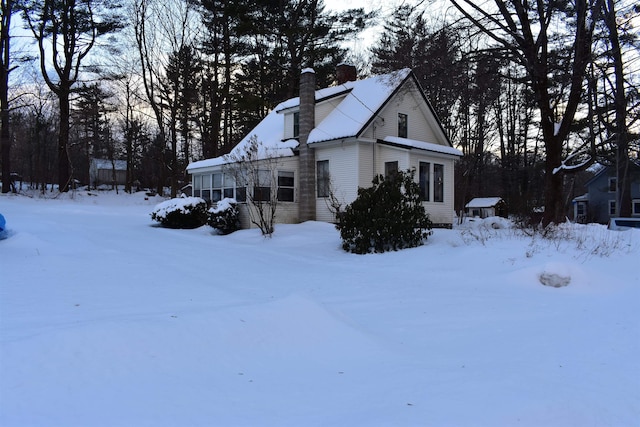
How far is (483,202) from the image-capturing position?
41875 millimetres

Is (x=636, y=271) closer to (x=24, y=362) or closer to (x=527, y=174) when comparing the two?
(x=24, y=362)

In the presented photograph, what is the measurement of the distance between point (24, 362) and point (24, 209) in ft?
63.9

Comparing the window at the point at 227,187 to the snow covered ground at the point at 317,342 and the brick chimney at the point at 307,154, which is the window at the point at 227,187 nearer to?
the brick chimney at the point at 307,154

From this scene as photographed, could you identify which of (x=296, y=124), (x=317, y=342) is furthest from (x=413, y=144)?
(x=317, y=342)

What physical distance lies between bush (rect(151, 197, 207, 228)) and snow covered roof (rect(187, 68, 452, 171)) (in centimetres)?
235

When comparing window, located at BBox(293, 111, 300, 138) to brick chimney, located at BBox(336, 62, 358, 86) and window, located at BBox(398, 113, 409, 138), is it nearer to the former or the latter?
brick chimney, located at BBox(336, 62, 358, 86)

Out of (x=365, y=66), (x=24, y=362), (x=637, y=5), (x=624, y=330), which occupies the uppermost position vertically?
(x=365, y=66)

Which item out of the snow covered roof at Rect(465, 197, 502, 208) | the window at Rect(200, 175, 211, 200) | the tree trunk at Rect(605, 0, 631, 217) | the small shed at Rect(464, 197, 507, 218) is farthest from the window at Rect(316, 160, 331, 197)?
the snow covered roof at Rect(465, 197, 502, 208)

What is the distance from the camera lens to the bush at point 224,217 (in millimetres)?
15398

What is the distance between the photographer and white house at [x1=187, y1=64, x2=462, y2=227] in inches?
656

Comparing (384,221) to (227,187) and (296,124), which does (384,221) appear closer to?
(296,124)

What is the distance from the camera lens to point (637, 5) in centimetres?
1245

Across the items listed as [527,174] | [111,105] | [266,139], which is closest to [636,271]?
[266,139]

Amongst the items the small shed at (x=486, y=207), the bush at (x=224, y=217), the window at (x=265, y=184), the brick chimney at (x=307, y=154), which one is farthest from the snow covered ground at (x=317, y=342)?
the small shed at (x=486, y=207)
